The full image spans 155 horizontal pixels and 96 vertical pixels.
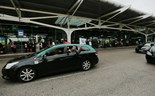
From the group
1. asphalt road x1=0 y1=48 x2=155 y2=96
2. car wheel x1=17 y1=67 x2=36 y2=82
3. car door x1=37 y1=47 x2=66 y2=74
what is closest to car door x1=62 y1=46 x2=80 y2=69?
car door x1=37 y1=47 x2=66 y2=74

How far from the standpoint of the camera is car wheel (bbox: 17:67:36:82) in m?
4.86

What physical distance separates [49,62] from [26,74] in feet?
3.34

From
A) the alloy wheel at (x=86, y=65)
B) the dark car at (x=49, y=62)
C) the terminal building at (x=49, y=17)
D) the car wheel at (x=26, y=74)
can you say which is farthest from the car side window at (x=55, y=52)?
the terminal building at (x=49, y=17)

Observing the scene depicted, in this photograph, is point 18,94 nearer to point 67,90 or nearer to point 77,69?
point 67,90

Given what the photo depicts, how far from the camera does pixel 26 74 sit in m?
4.96

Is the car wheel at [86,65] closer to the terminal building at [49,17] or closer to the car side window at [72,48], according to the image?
the car side window at [72,48]

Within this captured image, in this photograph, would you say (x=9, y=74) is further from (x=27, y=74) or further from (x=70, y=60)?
(x=70, y=60)

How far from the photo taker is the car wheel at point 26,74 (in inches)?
191

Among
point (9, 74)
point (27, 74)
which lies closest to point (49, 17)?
point (27, 74)

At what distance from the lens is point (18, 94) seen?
386 cm

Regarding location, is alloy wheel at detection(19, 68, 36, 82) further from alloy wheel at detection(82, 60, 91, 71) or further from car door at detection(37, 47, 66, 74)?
alloy wheel at detection(82, 60, 91, 71)

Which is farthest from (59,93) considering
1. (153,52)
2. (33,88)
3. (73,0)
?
(73,0)

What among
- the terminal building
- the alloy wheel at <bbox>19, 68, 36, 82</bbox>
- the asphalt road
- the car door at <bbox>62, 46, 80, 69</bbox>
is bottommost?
the asphalt road

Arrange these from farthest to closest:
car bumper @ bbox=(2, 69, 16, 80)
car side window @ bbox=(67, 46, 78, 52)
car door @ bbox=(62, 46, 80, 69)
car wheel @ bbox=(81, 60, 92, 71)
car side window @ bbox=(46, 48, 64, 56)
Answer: car wheel @ bbox=(81, 60, 92, 71), car side window @ bbox=(67, 46, 78, 52), car door @ bbox=(62, 46, 80, 69), car side window @ bbox=(46, 48, 64, 56), car bumper @ bbox=(2, 69, 16, 80)
